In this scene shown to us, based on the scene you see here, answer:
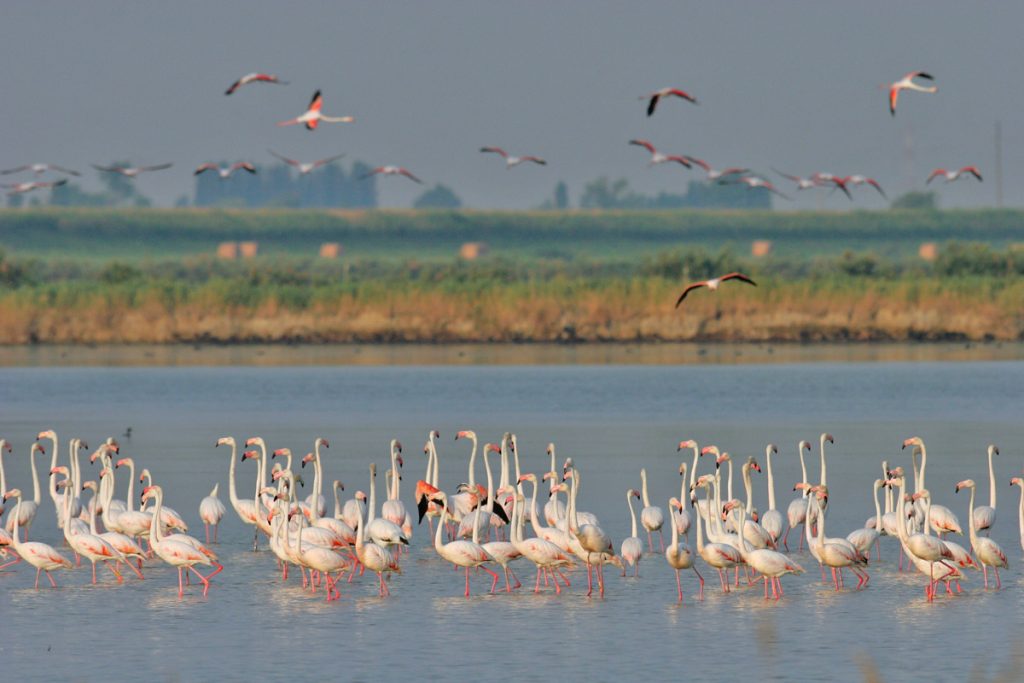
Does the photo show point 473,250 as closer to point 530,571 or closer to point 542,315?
point 542,315

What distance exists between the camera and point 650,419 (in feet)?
104

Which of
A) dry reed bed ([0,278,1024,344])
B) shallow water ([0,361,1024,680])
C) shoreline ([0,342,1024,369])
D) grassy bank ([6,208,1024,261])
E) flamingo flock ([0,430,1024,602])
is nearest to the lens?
shallow water ([0,361,1024,680])

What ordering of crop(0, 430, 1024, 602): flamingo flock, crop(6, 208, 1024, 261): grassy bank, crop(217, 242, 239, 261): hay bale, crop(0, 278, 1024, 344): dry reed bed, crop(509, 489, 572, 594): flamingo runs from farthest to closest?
crop(6, 208, 1024, 261): grassy bank < crop(217, 242, 239, 261): hay bale < crop(0, 278, 1024, 344): dry reed bed < crop(509, 489, 572, 594): flamingo < crop(0, 430, 1024, 602): flamingo flock

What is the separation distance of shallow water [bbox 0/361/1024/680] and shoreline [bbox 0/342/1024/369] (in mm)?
6144

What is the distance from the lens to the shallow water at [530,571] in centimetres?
1347

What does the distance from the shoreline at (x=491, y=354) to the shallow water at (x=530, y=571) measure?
6144 mm

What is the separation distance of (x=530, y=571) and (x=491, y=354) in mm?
33803

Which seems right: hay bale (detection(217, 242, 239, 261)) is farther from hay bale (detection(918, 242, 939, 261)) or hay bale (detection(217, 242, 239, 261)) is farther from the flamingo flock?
the flamingo flock

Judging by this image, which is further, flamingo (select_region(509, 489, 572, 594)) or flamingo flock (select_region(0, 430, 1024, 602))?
flamingo (select_region(509, 489, 572, 594))

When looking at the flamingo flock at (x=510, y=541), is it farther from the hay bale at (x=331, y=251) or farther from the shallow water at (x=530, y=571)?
the hay bale at (x=331, y=251)

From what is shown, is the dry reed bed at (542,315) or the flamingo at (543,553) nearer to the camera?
the flamingo at (543,553)

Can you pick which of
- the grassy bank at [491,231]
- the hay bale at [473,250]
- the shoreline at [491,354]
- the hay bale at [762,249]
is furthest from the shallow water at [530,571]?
the grassy bank at [491,231]

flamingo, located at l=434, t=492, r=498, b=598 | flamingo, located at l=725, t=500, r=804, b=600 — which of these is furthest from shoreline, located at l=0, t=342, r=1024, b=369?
Result: flamingo, located at l=725, t=500, r=804, b=600

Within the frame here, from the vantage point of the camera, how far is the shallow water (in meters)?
13.5
